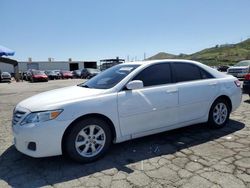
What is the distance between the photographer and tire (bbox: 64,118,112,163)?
4133 millimetres

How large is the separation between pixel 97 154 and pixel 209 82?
9.26 ft

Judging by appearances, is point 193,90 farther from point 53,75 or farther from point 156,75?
point 53,75

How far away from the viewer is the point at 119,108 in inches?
175

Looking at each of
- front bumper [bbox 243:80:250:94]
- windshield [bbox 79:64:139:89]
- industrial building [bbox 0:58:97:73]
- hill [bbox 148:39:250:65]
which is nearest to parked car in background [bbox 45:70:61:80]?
hill [bbox 148:39:250:65]

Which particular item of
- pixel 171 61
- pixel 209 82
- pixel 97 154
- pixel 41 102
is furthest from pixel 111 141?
pixel 209 82

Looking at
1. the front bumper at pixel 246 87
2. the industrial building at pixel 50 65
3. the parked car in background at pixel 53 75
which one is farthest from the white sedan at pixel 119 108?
the industrial building at pixel 50 65

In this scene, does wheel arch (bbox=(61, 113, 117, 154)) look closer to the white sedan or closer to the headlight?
the white sedan

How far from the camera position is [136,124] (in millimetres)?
4652

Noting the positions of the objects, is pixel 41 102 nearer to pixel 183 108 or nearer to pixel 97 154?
pixel 97 154

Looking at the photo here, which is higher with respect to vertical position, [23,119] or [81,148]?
[23,119]

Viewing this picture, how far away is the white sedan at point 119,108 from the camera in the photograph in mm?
4016

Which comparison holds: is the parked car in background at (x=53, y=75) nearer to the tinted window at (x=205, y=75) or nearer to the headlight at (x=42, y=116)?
the tinted window at (x=205, y=75)

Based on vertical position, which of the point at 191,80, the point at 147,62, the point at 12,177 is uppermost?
the point at 147,62

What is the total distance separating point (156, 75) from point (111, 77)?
83cm
